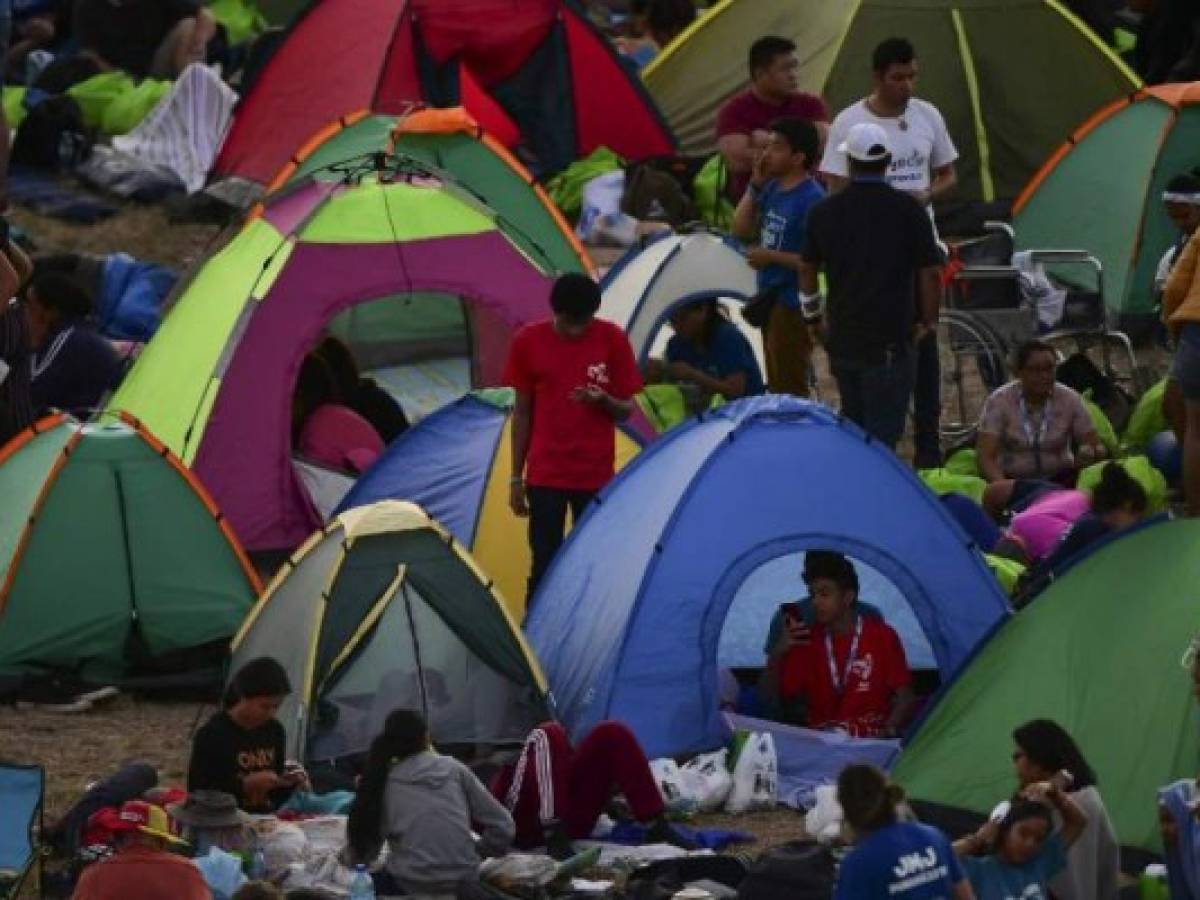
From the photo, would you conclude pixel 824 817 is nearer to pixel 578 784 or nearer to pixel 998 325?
pixel 578 784

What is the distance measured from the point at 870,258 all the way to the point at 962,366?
3237mm

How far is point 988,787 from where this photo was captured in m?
14.2

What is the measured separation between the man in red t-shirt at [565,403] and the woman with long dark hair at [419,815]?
7.76ft

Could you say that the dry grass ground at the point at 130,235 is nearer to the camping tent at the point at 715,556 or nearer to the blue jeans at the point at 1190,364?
the camping tent at the point at 715,556

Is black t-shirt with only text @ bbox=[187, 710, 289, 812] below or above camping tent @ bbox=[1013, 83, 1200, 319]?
below

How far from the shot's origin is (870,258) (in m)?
16.8

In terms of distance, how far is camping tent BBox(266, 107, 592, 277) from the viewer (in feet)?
67.0

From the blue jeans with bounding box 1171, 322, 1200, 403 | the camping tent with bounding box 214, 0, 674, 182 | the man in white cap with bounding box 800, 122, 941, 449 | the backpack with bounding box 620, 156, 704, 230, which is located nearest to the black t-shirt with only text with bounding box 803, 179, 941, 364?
the man in white cap with bounding box 800, 122, 941, 449

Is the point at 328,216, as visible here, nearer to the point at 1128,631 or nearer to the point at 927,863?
the point at 1128,631

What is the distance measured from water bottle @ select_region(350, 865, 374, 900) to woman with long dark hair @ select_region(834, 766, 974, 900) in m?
1.96

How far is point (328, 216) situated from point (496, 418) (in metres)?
1.74

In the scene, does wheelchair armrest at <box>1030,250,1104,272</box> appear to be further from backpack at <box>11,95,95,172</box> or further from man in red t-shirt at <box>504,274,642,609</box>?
backpack at <box>11,95,95,172</box>

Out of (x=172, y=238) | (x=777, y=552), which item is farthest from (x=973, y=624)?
(x=172, y=238)

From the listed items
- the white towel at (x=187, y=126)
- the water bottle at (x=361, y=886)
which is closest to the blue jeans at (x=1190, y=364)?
the water bottle at (x=361, y=886)
